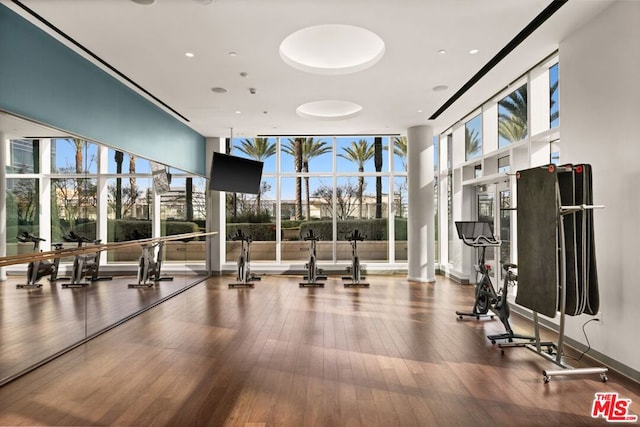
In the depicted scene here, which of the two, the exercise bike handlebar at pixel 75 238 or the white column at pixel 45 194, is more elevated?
the white column at pixel 45 194

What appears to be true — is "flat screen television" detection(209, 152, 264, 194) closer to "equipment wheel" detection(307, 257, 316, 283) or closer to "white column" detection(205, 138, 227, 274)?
"white column" detection(205, 138, 227, 274)

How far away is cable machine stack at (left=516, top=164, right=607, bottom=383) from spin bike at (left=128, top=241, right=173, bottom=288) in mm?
5450

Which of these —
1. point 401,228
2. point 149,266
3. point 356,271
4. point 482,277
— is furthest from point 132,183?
point 401,228

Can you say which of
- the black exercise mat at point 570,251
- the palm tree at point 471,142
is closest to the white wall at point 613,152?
the black exercise mat at point 570,251

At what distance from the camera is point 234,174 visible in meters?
8.30

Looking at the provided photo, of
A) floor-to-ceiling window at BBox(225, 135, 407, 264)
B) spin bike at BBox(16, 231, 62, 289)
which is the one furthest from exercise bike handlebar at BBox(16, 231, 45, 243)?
floor-to-ceiling window at BBox(225, 135, 407, 264)

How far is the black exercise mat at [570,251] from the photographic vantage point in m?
3.40

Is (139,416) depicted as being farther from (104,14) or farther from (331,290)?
(331,290)

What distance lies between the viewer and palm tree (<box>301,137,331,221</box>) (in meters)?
9.84

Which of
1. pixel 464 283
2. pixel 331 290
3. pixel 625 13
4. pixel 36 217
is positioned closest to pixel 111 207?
pixel 36 217

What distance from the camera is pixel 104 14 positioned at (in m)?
3.78

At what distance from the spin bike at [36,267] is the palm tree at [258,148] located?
5926mm

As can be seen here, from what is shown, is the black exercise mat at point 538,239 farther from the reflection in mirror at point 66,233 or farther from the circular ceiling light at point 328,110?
the reflection in mirror at point 66,233

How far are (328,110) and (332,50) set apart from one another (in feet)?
8.74
